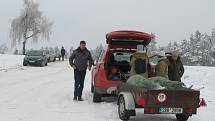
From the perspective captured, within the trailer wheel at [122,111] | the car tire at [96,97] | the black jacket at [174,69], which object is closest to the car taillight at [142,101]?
the trailer wheel at [122,111]

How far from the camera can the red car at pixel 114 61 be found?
1176cm

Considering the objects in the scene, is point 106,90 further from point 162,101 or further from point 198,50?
point 198,50

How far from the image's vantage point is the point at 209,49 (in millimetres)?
92625

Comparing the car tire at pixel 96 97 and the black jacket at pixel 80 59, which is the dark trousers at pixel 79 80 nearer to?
the black jacket at pixel 80 59

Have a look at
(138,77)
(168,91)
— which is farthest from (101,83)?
(168,91)

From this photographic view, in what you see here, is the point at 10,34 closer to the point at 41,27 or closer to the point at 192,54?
the point at 41,27

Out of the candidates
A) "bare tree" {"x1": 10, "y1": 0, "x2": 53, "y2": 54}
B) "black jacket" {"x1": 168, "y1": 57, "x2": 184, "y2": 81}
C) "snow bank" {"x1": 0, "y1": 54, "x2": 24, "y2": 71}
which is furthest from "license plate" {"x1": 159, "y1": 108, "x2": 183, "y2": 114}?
"bare tree" {"x1": 10, "y1": 0, "x2": 53, "y2": 54}

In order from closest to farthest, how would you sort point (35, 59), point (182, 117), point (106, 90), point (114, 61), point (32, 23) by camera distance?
point (182, 117) → point (106, 90) → point (114, 61) → point (35, 59) → point (32, 23)

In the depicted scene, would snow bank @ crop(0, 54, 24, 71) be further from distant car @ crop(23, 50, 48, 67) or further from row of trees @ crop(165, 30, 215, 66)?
row of trees @ crop(165, 30, 215, 66)

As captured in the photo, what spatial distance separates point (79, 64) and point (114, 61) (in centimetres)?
105

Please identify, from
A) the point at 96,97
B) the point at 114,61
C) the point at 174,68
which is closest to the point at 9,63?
the point at 114,61

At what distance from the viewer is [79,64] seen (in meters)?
12.8

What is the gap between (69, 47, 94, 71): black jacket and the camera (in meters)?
12.8

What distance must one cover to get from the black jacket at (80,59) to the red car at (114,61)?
49 cm
